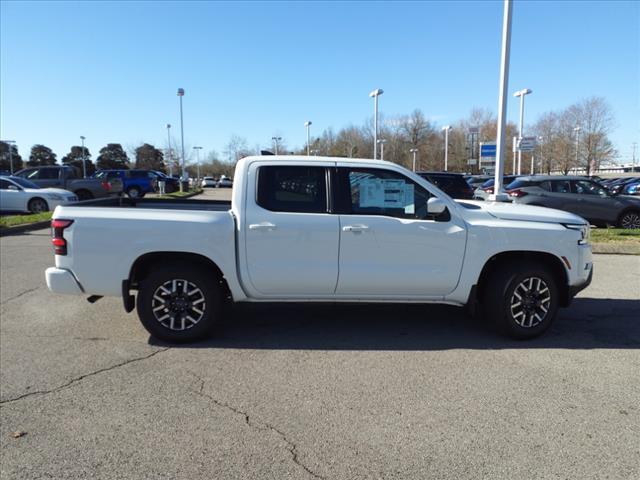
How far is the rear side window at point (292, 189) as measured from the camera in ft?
16.0

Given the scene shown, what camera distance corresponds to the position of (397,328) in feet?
17.9

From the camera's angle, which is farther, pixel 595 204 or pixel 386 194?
pixel 595 204

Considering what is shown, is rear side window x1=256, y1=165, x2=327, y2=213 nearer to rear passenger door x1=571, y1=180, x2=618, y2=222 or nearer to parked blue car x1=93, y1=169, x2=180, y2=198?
rear passenger door x1=571, y1=180, x2=618, y2=222

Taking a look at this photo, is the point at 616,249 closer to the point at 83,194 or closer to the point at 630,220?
the point at 630,220

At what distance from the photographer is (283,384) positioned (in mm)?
A: 4000

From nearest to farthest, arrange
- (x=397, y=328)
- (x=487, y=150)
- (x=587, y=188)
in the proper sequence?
1. (x=397, y=328)
2. (x=587, y=188)
3. (x=487, y=150)

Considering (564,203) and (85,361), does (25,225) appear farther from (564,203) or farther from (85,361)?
(564,203)

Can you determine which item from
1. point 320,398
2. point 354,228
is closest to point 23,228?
point 354,228

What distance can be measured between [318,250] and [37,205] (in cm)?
1607

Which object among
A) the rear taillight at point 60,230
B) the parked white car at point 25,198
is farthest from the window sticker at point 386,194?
the parked white car at point 25,198

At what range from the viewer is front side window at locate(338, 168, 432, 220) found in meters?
4.95

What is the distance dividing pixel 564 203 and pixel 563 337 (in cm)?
999

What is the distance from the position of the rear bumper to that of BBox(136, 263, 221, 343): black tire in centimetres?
66

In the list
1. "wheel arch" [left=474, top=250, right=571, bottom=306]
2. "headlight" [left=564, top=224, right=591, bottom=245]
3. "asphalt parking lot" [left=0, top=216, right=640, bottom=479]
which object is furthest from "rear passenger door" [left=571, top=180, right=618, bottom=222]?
"wheel arch" [left=474, top=250, right=571, bottom=306]
